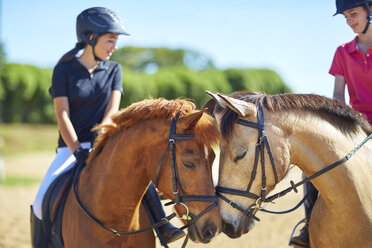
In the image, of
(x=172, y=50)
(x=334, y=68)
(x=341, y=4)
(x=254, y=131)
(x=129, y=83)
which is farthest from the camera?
(x=172, y=50)

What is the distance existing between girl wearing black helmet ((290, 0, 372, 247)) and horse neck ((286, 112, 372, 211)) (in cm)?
63

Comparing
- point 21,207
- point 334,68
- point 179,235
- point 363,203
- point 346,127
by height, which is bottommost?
point 21,207

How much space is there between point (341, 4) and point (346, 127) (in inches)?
45.6

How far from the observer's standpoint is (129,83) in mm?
32406

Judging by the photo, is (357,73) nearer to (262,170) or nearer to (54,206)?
→ (262,170)

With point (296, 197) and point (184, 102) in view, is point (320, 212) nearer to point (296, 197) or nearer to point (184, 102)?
point (184, 102)

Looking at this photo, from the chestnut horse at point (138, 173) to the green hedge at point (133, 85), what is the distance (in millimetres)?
22867

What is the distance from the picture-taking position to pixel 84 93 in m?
4.31

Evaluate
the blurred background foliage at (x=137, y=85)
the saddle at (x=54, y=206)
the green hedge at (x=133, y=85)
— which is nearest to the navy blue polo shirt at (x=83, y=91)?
the saddle at (x=54, y=206)

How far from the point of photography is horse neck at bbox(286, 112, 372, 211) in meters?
3.41

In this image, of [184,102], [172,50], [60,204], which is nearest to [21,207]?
[60,204]

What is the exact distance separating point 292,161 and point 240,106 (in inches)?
24.3

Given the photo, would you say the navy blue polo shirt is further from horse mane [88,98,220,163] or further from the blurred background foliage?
the blurred background foliage

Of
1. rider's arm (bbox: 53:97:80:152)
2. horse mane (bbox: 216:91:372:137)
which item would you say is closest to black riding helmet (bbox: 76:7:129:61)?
rider's arm (bbox: 53:97:80:152)
